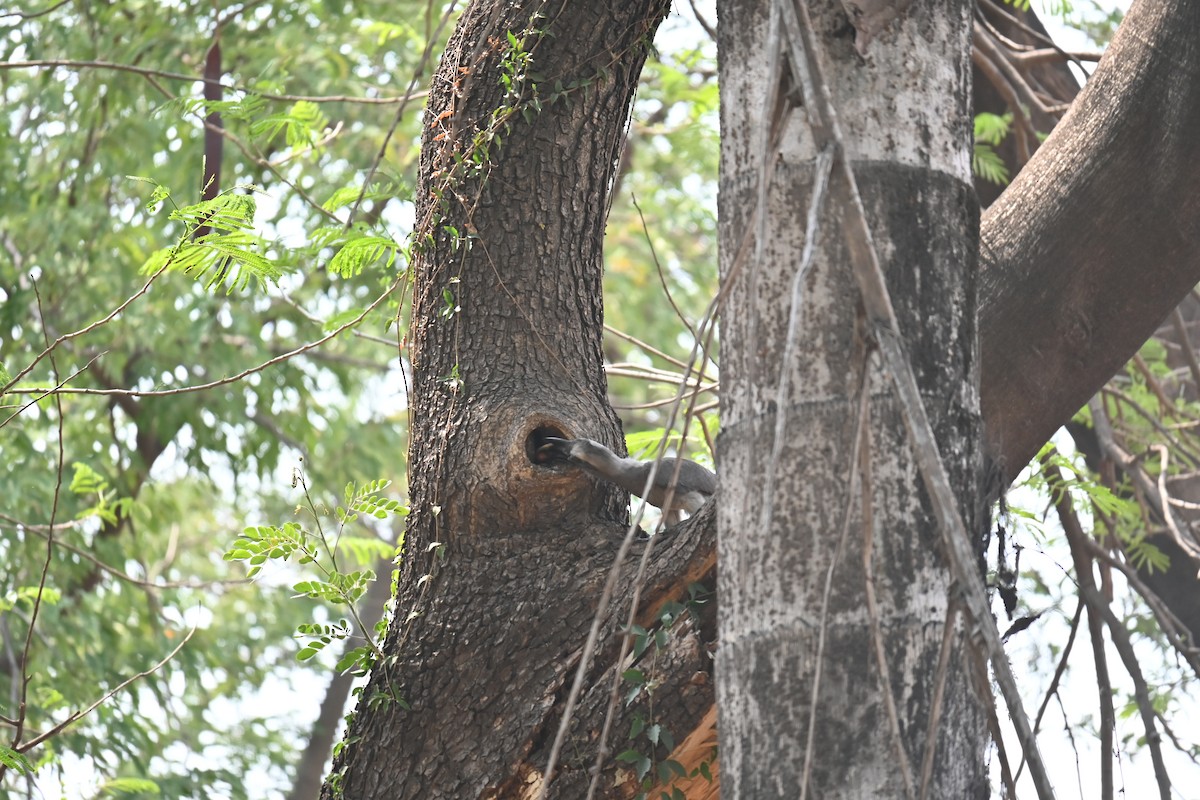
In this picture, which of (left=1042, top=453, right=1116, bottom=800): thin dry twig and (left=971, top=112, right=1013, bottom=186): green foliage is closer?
(left=1042, top=453, right=1116, bottom=800): thin dry twig

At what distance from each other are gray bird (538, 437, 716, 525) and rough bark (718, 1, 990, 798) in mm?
814

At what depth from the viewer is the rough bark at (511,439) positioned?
194cm

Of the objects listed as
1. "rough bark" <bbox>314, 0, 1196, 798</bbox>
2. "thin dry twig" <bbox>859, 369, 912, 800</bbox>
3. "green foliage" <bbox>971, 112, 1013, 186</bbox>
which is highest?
"green foliage" <bbox>971, 112, 1013, 186</bbox>

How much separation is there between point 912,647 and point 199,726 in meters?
7.56

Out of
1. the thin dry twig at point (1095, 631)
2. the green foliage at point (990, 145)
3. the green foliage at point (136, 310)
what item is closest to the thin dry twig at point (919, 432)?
the thin dry twig at point (1095, 631)

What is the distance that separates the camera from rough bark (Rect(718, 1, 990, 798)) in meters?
1.07

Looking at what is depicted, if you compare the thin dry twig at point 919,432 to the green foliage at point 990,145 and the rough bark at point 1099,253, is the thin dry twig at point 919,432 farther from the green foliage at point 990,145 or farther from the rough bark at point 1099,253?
the green foliage at point 990,145

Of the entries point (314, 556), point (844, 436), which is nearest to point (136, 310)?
point (314, 556)

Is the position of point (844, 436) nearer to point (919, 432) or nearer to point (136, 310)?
point (919, 432)

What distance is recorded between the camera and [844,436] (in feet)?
3.64

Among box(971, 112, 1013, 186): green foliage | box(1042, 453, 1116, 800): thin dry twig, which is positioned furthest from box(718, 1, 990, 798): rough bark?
box(971, 112, 1013, 186): green foliage

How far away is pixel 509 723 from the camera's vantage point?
1956 millimetres

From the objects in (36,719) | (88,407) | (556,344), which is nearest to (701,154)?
(88,407)

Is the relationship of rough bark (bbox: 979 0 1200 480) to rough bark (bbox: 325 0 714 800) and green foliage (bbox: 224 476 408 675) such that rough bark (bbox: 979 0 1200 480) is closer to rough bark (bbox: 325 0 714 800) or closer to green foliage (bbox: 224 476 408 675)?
rough bark (bbox: 325 0 714 800)
